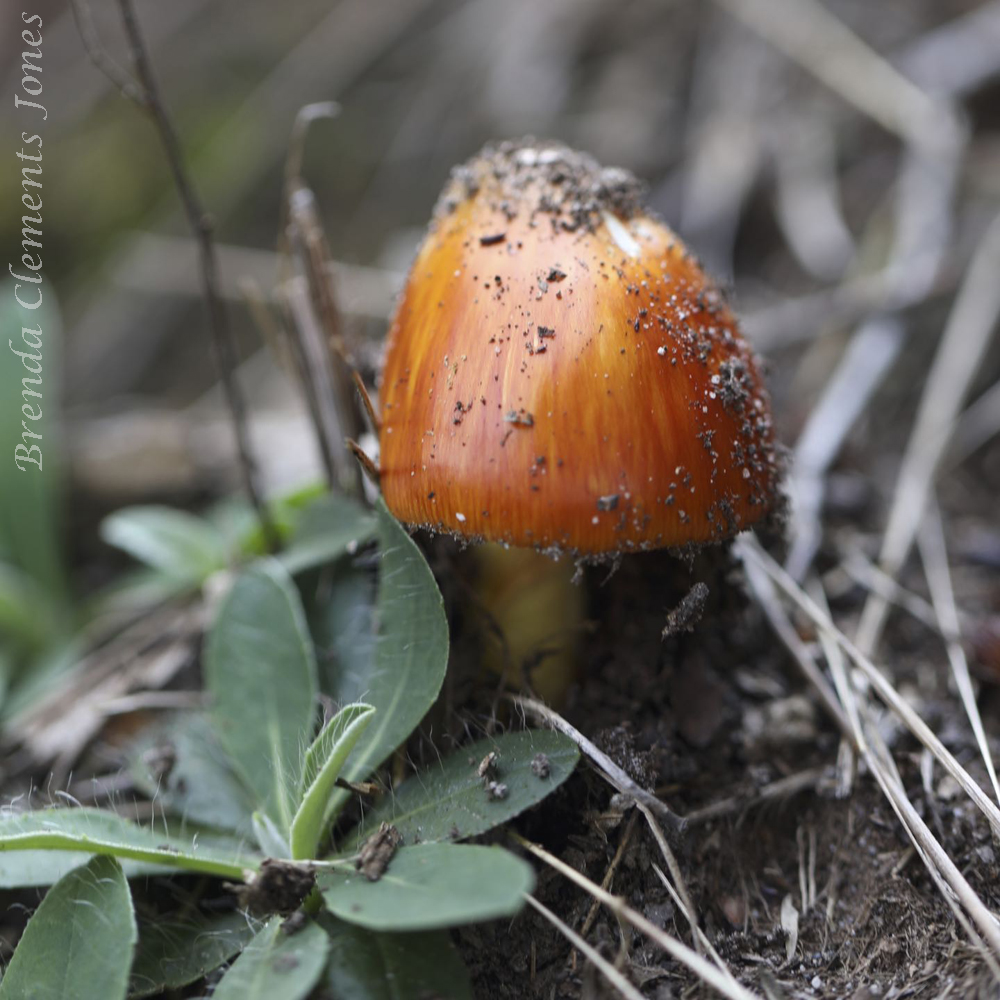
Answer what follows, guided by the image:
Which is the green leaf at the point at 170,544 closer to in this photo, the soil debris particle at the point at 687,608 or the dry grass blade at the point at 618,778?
the dry grass blade at the point at 618,778

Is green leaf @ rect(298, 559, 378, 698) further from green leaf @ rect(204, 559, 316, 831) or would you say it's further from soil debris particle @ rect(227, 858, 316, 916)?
soil debris particle @ rect(227, 858, 316, 916)

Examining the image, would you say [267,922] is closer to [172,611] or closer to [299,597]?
[299,597]

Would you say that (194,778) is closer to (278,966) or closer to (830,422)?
(278,966)

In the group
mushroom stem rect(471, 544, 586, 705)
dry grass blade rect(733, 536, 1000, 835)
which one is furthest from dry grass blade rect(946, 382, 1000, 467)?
mushroom stem rect(471, 544, 586, 705)

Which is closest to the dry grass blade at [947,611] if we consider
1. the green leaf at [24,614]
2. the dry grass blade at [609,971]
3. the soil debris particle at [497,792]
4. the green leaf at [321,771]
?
the dry grass blade at [609,971]

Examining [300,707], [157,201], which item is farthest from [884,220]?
[157,201]
